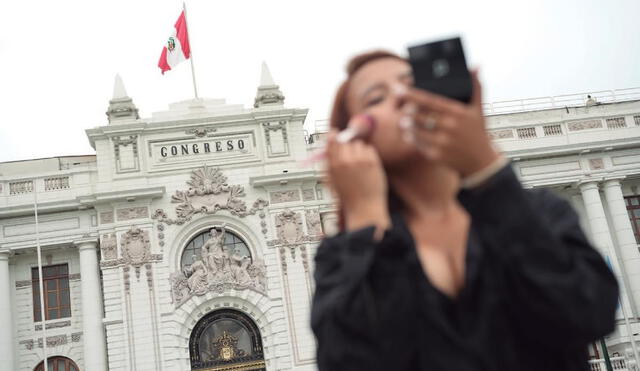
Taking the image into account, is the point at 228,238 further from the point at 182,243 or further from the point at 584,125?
the point at 584,125

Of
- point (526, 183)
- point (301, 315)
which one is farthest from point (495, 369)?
point (526, 183)

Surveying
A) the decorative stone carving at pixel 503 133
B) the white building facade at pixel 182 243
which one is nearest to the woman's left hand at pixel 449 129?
the white building facade at pixel 182 243

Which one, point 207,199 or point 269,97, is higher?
point 269,97

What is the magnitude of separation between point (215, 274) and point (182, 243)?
1422 mm

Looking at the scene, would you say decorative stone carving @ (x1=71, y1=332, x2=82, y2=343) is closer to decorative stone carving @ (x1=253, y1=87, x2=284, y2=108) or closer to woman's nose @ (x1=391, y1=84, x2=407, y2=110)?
decorative stone carving @ (x1=253, y1=87, x2=284, y2=108)

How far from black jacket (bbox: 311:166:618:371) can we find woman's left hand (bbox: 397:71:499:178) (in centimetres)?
8

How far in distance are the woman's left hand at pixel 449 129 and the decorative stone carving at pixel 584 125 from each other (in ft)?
74.9

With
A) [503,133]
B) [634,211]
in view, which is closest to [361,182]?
[503,133]

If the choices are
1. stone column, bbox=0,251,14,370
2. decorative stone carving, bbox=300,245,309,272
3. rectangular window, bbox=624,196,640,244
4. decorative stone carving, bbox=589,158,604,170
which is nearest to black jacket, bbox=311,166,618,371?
decorative stone carving, bbox=300,245,309,272

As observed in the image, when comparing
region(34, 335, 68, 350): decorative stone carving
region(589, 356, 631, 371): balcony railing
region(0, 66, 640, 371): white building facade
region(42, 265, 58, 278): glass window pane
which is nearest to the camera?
region(589, 356, 631, 371): balcony railing

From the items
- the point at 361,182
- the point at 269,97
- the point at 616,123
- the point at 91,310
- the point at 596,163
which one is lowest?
the point at 361,182

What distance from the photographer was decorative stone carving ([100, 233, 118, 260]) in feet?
65.1

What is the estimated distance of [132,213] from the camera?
798 inches

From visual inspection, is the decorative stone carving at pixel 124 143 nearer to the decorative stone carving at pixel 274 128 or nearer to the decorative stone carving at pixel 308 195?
the decorative stone carving at pixel 274 128
